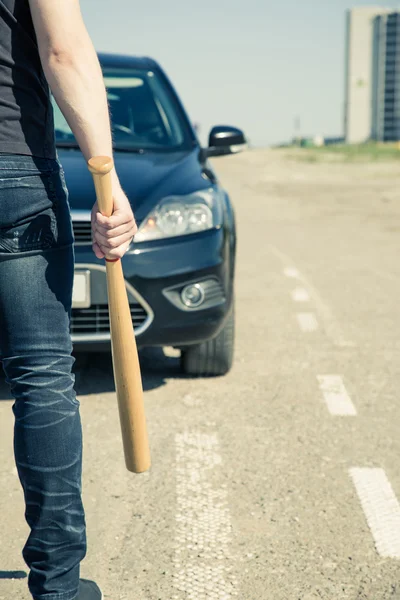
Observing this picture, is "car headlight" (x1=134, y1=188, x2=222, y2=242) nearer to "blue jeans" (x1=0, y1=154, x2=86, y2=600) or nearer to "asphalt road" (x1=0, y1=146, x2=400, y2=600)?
"asphalt road" (x1=0, y1=146, x2=400, y2=600)

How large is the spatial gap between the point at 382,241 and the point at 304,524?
10.0 metres

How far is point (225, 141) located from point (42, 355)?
12.2ft

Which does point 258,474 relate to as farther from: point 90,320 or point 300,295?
point 300,295

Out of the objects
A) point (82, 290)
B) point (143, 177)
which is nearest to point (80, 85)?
point (82, 290)

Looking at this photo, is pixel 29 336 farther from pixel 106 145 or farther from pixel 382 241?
pixel 382 241

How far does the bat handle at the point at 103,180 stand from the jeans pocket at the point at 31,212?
15 centimetres

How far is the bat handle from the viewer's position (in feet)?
6.10

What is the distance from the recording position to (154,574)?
8.58ft

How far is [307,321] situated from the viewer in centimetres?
652

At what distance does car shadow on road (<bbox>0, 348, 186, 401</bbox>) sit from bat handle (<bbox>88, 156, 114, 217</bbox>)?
267 centimetres

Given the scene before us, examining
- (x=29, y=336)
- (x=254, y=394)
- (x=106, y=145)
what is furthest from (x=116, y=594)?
(x=254, y=394)

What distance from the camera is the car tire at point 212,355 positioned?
187 inches

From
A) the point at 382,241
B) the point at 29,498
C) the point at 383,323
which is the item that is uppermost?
the point at 29,498

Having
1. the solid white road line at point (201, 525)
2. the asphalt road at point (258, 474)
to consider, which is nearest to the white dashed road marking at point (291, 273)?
Answer: the asphalt road at point (258, 474)
